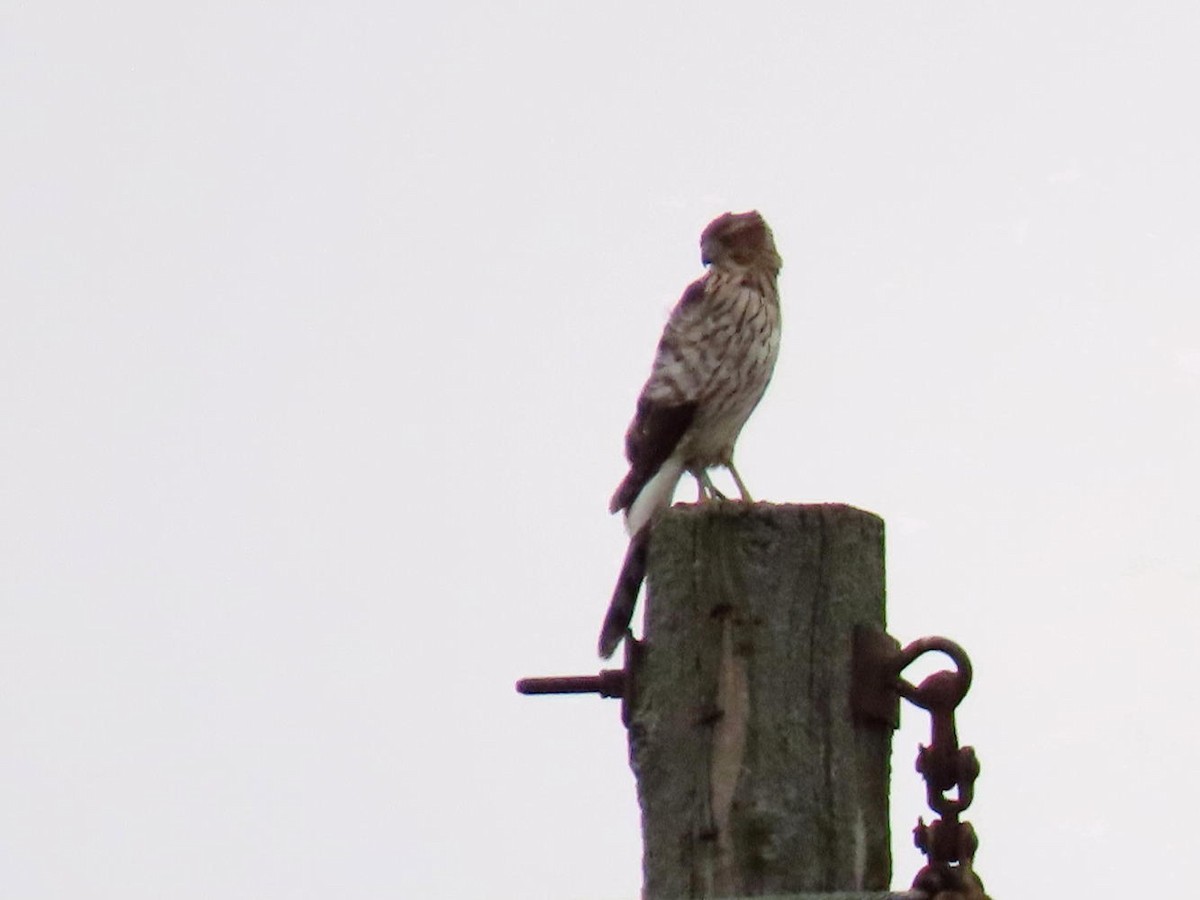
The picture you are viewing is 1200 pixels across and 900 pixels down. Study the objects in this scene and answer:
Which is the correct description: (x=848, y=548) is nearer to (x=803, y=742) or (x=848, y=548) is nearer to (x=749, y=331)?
(x=803, y=742)

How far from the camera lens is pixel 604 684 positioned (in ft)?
12.7

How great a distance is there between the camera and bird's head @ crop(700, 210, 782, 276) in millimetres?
7320

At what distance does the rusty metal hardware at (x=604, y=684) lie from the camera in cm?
379

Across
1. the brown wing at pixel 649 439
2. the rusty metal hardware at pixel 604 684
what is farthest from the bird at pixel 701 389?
the rusty metal hardware at pixel 604 684

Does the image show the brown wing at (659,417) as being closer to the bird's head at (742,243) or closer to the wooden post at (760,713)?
the bird's head at (742,243)

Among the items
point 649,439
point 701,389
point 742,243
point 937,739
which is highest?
point 742,243

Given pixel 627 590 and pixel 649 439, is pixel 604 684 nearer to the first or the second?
pixel 627 590

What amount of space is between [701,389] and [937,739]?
3233 mm

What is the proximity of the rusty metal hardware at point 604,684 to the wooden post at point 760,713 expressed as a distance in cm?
5

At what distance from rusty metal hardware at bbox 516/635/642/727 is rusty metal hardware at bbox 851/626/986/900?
41 cm

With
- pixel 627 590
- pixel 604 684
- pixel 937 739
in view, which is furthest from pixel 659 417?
pixel 937 739

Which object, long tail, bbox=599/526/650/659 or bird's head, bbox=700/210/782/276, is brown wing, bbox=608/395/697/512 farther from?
long tail, bbox=599/526/650/659

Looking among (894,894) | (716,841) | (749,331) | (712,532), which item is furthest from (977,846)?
(749,331)

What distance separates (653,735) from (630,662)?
16 cm
